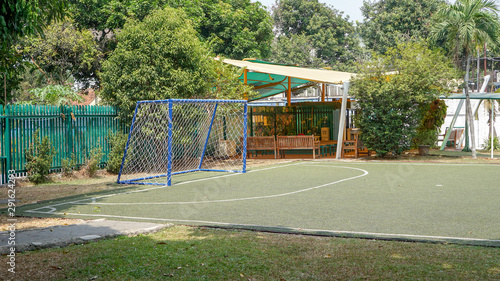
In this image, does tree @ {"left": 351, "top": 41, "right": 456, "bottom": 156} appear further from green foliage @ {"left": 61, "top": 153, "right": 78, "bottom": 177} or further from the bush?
green foliage @ {"left": 61, "top": 153, "right": 78, "bottom": 177}

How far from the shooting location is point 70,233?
6008 millimetres

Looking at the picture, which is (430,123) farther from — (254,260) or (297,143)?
(254,260)

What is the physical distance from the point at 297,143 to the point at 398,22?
24.1 m

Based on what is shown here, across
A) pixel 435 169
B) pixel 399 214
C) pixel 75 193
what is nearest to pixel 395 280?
pixel 399 214

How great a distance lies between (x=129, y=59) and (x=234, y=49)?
1454cm

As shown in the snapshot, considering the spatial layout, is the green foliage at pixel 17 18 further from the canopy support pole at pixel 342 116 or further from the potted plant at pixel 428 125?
the potted plant at pixel 428 125

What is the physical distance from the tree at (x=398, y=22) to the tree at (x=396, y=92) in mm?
18216

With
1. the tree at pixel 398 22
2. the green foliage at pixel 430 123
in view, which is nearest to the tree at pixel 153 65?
the green foliage at pixel 430 123

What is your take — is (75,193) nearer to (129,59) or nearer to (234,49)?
(129,59)

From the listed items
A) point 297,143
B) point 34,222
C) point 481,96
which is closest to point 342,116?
point 297,143

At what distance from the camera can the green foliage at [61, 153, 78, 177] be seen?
13.2 meters

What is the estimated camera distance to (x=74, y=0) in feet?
75.7

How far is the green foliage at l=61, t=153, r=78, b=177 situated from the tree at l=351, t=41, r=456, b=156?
10.4m

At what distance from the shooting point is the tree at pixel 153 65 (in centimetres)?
1477
